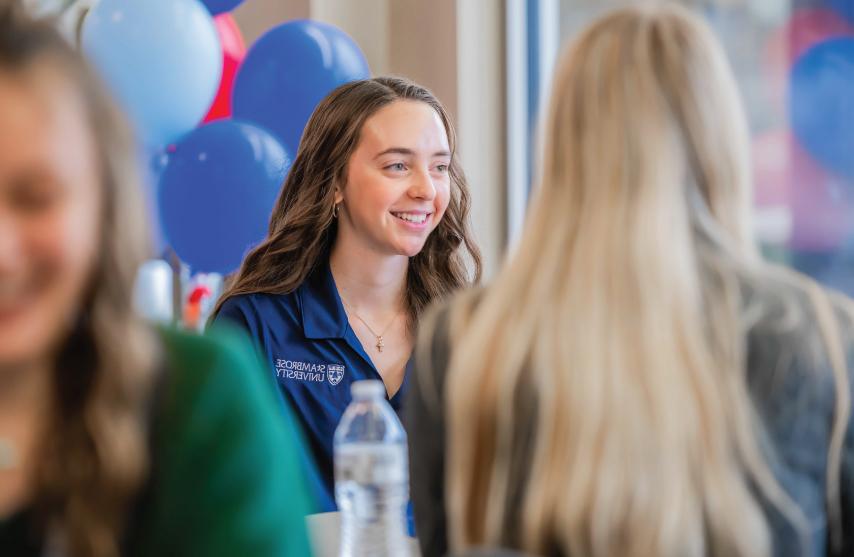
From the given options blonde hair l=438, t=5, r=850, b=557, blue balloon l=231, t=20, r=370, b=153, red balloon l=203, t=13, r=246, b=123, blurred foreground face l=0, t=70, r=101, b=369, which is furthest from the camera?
red balloon l=203, t=13, r=246, b=123

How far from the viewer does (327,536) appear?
5.35ft

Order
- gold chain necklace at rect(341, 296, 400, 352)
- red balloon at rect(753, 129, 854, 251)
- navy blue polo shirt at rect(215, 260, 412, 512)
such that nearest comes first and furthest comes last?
navy blue polo shirt at rect(215, 260, 412, 512) < gold chain necklace at rect(341, 296, 400, 352) < red balloon at rect(753, 129, 854, 251)

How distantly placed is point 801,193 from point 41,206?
2.43 metres

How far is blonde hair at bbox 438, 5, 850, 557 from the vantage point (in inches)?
44.1

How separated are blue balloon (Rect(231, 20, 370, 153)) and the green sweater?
213 cm

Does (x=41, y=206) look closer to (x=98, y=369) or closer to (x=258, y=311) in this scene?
(x=98, y=369)

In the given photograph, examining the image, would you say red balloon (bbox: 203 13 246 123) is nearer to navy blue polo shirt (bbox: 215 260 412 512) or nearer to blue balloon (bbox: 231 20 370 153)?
blue balloon (bbox: 231 20 370 153)

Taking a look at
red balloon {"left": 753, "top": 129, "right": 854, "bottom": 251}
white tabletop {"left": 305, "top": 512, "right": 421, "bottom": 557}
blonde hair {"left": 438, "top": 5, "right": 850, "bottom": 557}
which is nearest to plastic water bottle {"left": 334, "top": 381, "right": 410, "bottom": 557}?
white tabletop {"left": 305, "top": 512, "right": 421, "bottom": 557}

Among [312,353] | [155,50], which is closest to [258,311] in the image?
[312,353]

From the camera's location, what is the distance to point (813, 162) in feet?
9.40

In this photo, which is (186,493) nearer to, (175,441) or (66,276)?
(175,441)

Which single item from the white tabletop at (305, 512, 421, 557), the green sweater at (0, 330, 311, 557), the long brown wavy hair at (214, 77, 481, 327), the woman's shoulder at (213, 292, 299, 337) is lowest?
the white tabletop at (305, 512, 421, 557)

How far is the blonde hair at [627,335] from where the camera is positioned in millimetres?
1121

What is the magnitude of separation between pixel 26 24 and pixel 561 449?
64 centimetres
